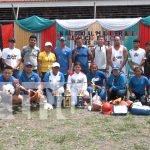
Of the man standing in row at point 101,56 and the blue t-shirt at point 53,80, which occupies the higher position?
the man standing in row at point 101,56

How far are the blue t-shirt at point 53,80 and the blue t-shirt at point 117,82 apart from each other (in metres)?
1.24

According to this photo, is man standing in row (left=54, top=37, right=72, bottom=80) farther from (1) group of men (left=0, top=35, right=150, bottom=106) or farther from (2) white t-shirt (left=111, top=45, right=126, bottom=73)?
(2) white t-shirt (left=111, top=45, right=126, bottom=73)

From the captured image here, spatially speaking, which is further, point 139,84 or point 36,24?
point 36,24

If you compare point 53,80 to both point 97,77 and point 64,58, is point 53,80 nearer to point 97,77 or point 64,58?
point 64,58

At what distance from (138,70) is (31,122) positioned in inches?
135

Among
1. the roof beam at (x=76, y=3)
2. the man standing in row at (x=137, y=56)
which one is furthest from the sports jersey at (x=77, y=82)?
the roof beam at (x=76, y=3)

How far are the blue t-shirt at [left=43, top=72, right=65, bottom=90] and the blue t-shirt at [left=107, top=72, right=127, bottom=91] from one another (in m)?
1.24

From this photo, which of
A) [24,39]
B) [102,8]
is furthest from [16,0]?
[24,39]

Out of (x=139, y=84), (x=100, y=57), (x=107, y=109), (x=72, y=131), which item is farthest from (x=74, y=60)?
(x=72, y=131)

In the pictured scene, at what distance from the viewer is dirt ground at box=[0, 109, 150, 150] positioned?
676cm

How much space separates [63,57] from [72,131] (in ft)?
12.4

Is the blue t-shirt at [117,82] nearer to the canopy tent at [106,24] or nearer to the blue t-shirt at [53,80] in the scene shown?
the blue t-shirt at [53,80]

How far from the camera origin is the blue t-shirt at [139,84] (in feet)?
34.8

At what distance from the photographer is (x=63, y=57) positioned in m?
11.1
